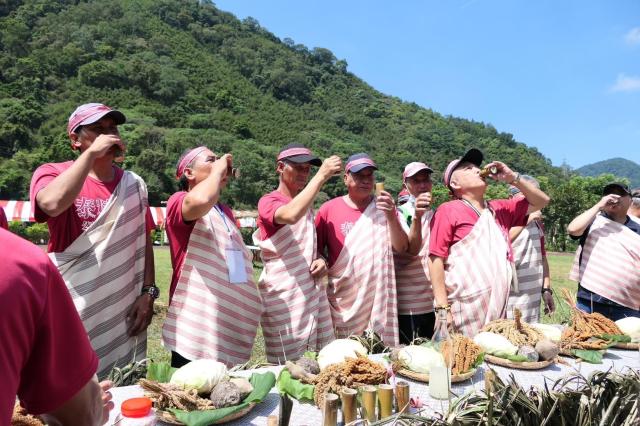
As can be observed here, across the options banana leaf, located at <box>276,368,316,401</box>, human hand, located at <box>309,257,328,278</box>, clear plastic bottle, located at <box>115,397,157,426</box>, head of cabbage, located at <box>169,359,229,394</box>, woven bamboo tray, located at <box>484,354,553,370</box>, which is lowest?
woven bamboo tray, located at <box>484,354,553,370</box>

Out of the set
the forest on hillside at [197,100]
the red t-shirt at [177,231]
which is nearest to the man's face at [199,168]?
the red t-shirt at [177,231]

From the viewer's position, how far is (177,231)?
2533mm

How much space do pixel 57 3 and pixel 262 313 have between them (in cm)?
9705

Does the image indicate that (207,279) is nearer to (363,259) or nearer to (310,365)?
(310,365)

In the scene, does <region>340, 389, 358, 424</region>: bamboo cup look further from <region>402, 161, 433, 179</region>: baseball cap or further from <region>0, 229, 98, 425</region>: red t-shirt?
<region>402, 161, 433, 179</region>: baseball cap

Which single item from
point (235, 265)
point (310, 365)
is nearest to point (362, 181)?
point (235, 265)

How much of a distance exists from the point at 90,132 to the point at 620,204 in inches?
143

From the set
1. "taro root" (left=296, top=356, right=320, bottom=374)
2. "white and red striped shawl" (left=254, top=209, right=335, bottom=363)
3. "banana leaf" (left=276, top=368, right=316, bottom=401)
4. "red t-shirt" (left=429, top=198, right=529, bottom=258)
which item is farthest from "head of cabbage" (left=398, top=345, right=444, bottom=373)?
"red t-shirt" (left=429, top=198, right=529, bottom=258)

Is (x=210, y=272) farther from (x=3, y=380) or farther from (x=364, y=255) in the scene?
(x=3, y=380)

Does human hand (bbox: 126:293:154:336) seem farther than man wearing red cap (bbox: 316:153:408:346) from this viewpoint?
No

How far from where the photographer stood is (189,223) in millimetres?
2502

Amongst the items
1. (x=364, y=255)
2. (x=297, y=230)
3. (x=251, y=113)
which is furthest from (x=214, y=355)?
(x=251, y=113)

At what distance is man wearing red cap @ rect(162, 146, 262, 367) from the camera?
2406 millimetres

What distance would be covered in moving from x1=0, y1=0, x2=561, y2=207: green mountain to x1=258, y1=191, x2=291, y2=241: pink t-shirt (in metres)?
40.5
